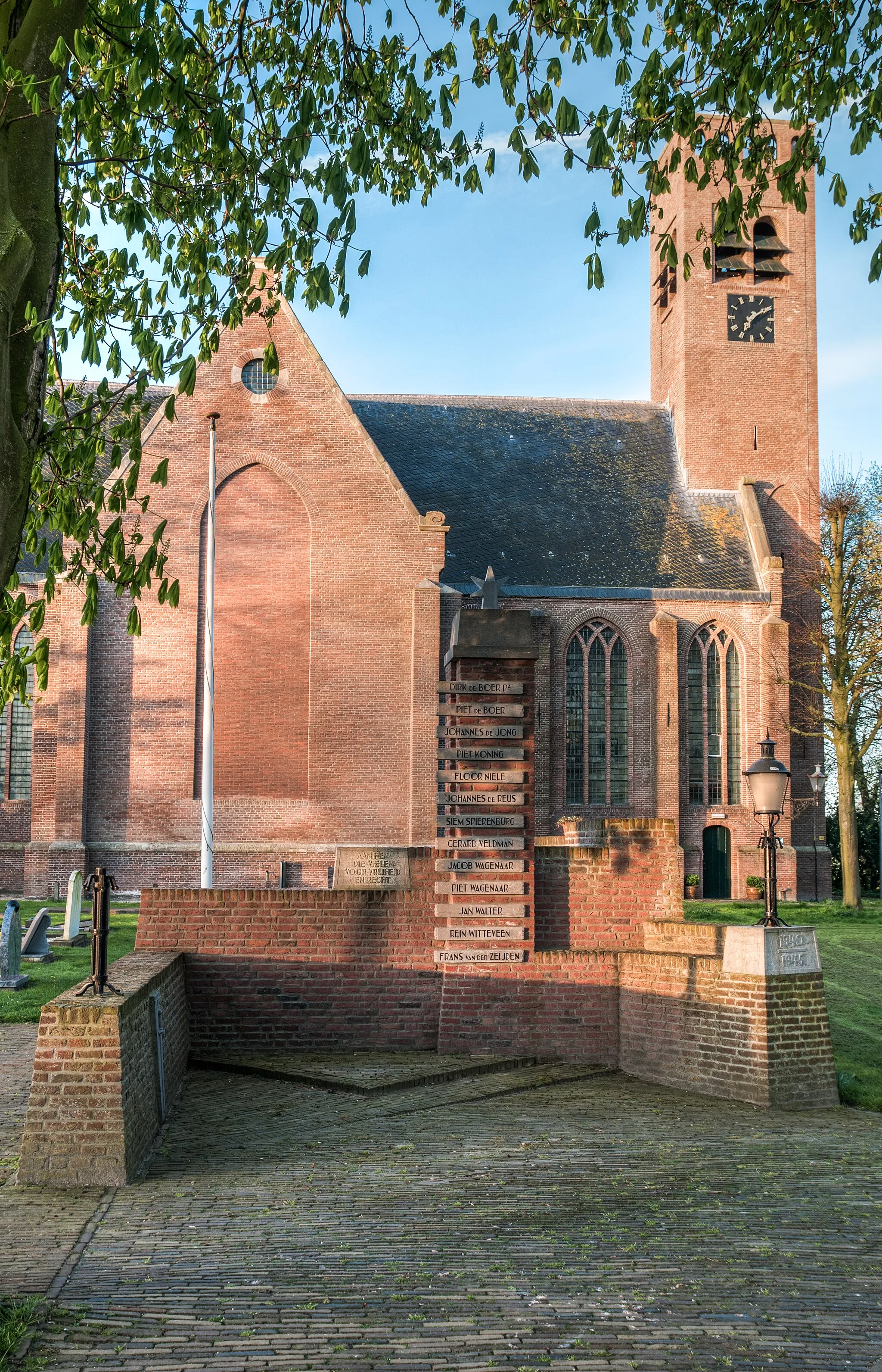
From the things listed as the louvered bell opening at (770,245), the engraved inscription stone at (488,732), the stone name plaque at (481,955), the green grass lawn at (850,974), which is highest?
the louvered bell opening at (770,245)

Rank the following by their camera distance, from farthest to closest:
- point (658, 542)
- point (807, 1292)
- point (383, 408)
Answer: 1. point (383, 408)
2. point (658, 542)
3. point (807, 1292)

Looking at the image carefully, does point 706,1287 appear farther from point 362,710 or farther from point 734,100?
point 362,710

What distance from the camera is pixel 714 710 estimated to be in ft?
99.5

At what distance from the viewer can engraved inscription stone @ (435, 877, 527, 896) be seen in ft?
31.5

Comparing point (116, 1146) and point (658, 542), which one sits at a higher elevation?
point (658, 542)

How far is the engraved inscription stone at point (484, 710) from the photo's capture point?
9727mm

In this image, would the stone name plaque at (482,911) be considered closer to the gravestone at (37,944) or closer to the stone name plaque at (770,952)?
the stone name plaque at (770,952)

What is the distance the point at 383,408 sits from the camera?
108 ft

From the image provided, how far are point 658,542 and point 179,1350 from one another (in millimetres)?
28429

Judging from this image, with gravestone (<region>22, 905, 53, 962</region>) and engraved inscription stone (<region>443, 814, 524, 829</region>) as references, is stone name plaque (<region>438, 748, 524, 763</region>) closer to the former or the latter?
engraved inscription stone (<region>443, 814, 524, 829</region>)

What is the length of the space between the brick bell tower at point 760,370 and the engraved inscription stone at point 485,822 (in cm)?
2424

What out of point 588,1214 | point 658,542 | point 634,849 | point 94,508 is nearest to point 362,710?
point 658,542

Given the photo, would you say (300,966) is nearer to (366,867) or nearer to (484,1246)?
(484,1246)

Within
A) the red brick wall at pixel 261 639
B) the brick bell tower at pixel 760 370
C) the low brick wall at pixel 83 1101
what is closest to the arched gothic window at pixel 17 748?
the red brick wall at pixel 261 639
